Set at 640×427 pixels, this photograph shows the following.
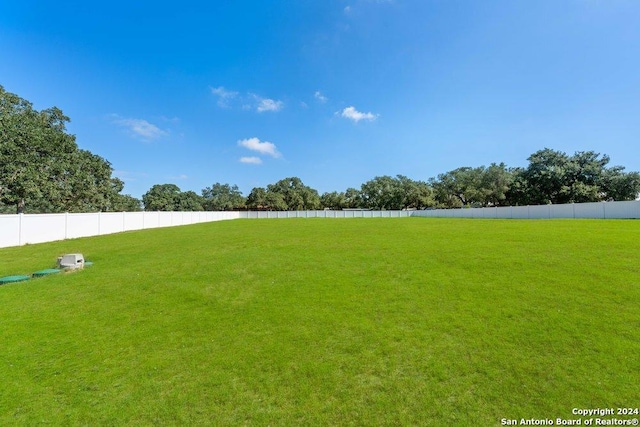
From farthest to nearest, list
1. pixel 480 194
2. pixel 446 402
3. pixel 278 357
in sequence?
pixel 480 194 < pixel 278 357 < pixel 446 402

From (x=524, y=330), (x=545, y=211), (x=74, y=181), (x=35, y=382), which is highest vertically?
(x=74, y=181)

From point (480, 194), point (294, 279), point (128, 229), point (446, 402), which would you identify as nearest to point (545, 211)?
point (480, 194)

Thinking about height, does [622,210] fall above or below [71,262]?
above

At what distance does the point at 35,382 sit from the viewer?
3.53m

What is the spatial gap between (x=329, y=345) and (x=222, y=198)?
85997mm

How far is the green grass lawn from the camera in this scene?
3.02 metres

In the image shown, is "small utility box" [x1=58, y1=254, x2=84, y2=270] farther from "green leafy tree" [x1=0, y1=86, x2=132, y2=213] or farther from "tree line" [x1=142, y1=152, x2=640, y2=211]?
"tree line" [x1=142, y1=152, x2=640, y2=211]

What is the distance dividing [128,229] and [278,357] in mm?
26178

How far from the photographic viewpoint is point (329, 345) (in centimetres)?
Answer: 414

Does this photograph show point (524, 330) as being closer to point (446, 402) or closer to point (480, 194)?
point (446, 402)

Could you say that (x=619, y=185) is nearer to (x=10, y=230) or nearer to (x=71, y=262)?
(x=71, y=262)

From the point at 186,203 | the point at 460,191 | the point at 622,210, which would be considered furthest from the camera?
the point at 186,203

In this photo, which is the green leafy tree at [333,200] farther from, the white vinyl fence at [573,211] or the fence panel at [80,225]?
the fence panel at [80,225]

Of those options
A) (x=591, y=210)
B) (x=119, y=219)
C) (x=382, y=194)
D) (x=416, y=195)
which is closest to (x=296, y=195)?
(x=382, y=194)
